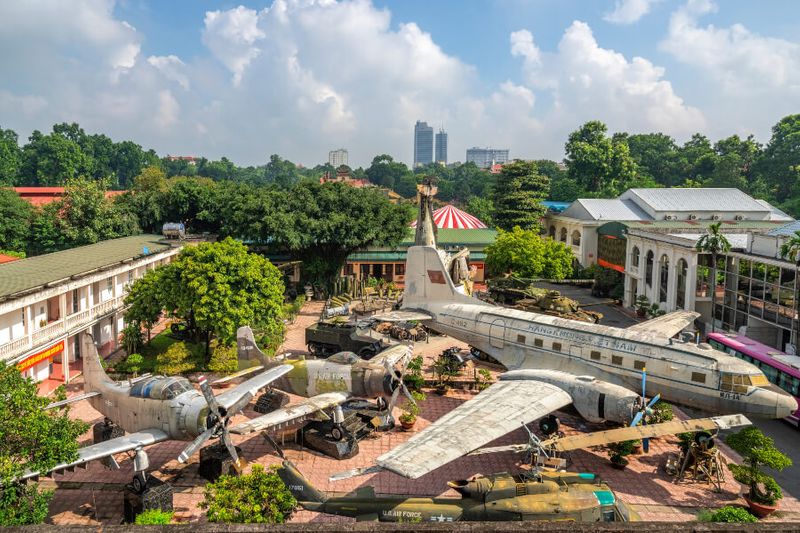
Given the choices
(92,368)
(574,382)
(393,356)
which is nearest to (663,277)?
(574,382)

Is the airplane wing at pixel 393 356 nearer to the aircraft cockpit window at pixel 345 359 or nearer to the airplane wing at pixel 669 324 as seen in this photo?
the aircraft cockpit window at pixel 345 359

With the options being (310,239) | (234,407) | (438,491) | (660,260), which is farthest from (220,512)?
(660,260)

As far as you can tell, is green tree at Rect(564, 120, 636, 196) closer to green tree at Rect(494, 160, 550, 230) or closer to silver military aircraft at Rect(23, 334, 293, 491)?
green tree at Rect(494, 160, 550, 230)

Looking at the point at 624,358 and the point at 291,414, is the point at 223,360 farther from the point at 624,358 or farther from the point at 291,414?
the point at 624,358

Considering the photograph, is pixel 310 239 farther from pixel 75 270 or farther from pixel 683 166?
pixel 683 166

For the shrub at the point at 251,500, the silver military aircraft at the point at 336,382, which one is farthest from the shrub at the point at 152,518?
the silver military aircraft at the point at 336,382

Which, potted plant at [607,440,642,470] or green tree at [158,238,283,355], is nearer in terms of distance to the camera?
potted plant at [607,440,642,470]

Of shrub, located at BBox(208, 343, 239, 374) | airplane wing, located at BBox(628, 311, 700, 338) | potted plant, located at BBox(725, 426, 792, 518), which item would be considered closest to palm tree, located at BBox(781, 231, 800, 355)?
airplane wing, located at BBox(628, 311, 700, 338)
